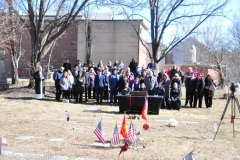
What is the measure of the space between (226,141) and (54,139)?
447 cm

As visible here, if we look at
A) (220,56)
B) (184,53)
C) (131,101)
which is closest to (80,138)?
(131,101)

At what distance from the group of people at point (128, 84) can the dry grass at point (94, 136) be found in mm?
1710

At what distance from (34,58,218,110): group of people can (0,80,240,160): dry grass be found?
5.61ft

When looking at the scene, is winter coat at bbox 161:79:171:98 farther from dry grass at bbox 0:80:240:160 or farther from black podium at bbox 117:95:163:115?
black podium at bbox 117:95:163:115

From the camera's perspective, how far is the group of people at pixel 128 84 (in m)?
18.0

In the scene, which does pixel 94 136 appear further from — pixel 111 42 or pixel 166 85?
pixel 111 42

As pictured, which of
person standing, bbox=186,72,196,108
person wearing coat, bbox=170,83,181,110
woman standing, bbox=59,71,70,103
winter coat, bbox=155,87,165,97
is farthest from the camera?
woman standing, bbox=59,71,70,103

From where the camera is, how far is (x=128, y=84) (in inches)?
723

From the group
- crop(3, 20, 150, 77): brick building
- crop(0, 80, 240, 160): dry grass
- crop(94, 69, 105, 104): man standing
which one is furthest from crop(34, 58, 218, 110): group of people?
crop(3, 20, 150, 77): brick building

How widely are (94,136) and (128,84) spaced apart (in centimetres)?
834

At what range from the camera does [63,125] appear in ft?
39.1

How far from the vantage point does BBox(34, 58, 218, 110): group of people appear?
1798cm

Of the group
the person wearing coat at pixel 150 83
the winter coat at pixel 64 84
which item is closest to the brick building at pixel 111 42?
the winter coat at pixel 64 84

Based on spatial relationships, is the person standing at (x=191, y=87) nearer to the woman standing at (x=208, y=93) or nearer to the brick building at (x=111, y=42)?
the woman standing at (x=208, y=93)
